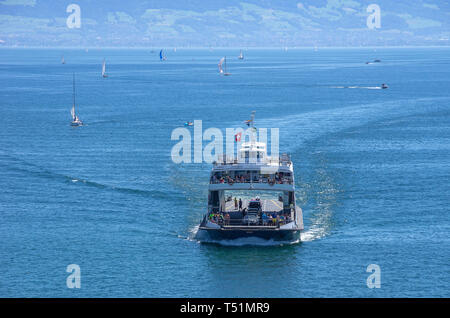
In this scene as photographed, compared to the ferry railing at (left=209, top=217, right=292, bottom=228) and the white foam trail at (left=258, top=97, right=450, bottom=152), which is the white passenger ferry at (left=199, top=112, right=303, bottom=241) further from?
the white foam trail at (left=258, top=97, right=450, bottom=152)

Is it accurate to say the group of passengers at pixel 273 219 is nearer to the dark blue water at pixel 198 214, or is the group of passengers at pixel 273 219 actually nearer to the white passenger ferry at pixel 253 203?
the white passenger ferry at pixel 253 203

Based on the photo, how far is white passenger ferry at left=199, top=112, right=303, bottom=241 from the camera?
58.1m

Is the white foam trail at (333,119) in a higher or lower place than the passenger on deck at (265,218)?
higher

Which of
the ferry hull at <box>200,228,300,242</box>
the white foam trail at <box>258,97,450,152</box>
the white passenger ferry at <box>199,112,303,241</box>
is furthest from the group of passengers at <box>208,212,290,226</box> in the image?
the white foam trail at <box>258,97,450,152</box>

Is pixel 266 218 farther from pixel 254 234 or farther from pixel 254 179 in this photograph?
pixel 254 179

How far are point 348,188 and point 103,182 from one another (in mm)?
25525

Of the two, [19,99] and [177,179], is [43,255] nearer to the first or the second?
[177,179]

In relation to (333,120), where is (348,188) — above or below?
below

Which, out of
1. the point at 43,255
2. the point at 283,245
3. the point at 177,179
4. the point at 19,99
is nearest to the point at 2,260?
the point at 43,255

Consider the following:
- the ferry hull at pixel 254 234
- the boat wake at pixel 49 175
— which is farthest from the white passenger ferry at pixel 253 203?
the boat wake at pixel 49 175

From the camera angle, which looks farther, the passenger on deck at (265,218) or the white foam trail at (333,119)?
the white foam trail at (333,119)

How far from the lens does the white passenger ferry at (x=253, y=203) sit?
5812 cm

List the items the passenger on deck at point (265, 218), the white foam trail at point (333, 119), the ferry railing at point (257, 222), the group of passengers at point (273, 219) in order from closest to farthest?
1. the ferry railing at point (257, 222)
2. the group of passengers at point (273, 219)
3. the passenger on deck at point (265, 218)
4. the white foam trail at point (333, 119)

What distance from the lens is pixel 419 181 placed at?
8056cm
